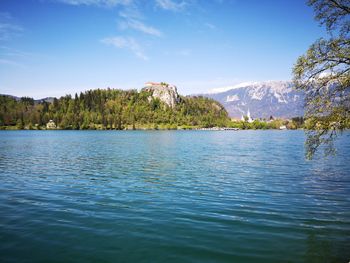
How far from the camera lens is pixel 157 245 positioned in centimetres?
1541

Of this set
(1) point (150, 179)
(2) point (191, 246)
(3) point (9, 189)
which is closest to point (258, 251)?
(2) point (191, 246)

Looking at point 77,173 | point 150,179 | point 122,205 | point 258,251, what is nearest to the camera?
point 258,251

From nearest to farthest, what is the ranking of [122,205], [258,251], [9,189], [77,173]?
[258,251] → [122,205] → [9,189] → [77,173]

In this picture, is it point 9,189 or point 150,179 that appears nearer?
point 9,189

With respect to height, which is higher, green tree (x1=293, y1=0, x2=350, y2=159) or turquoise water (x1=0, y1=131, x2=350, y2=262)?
green tree (x1=293, y1=0, x2=350, y2=159)

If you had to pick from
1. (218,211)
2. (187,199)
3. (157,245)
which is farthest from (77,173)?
(157,245)

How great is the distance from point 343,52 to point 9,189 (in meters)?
32.3

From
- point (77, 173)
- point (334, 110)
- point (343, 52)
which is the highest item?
point (343, 52)

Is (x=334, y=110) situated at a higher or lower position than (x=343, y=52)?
lower

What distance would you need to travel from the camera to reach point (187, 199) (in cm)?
2495

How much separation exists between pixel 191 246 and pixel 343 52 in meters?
18.9

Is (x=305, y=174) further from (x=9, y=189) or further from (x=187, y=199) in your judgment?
(x=9, y=189)

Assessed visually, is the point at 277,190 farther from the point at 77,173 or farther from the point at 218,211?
the point at 77,173

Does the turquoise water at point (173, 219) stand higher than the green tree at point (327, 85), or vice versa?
the green tree at point (327, 85)
